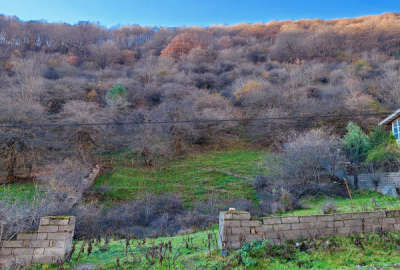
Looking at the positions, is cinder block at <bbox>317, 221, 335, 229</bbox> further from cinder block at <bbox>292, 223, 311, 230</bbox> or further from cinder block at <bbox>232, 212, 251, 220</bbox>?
cinder block at <bbox>232, 212, 251, 220</bbox>

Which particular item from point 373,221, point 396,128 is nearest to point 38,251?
point 373,221

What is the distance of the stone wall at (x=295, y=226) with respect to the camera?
225 inches

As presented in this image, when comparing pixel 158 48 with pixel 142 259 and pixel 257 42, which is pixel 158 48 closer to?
pixel 257 42

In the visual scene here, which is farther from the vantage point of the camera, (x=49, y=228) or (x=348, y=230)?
(x=348, y=230)

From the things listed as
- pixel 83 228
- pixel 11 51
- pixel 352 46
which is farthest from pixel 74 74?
pixel 352 46

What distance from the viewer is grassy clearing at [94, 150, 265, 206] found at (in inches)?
660

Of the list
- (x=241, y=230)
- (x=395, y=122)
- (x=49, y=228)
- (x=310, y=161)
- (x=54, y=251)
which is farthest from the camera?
(x=395, y=122)

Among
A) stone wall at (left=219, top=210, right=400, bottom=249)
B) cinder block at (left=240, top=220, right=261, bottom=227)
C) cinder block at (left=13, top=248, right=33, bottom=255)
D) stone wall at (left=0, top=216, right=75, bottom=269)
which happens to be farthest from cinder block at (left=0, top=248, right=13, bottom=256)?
cinder block at (left=240, top=220, right=261, bottom=227)

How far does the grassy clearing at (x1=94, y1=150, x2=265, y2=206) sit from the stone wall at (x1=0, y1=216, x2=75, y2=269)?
33.7 feet

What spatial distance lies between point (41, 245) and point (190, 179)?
14.1m

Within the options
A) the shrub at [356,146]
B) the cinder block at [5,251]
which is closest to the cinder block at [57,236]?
the cinder block at [5,251]

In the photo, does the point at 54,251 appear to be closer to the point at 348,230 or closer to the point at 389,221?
the point at 348,230

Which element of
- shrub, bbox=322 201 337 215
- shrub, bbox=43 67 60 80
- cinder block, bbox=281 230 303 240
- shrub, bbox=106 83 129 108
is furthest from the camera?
shrub, bbox=43 67 60 80

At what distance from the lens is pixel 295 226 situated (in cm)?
591
